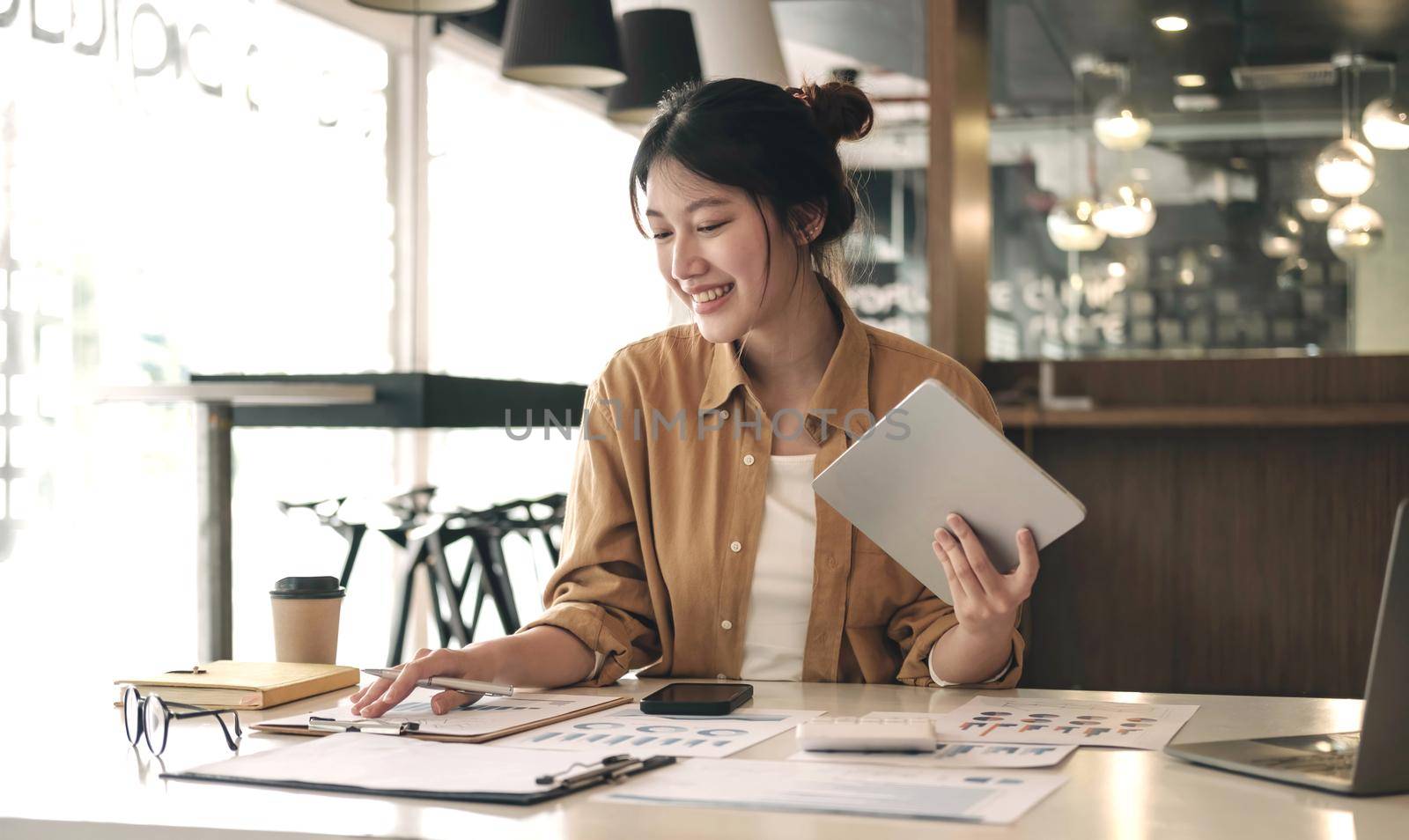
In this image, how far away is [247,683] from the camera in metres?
1.34

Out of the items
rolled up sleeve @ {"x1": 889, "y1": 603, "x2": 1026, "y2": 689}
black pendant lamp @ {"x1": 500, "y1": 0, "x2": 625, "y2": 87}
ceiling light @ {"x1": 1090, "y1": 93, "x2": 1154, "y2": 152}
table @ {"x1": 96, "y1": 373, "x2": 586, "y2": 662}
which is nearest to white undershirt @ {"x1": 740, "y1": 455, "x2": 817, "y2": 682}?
rolled up sleeve @ {"x1": 889, "y1": 603, "x2": 1026, "y2": 689}

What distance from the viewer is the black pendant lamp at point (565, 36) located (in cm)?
354

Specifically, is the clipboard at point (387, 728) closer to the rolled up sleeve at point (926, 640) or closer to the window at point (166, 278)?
the rolled up sleeve at point (926, 640)

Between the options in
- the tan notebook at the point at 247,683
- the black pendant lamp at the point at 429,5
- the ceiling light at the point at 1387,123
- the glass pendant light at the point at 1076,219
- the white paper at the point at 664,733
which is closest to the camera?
the white paper at the point at 664,733

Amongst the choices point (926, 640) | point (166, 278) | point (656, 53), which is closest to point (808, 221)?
point (926, 640)

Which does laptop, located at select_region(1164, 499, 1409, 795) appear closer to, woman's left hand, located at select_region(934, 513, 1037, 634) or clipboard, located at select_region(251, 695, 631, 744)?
woman's left hand, located at select_region(934, 513, 1037, 634)

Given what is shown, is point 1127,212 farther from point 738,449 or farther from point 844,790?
point 844,790

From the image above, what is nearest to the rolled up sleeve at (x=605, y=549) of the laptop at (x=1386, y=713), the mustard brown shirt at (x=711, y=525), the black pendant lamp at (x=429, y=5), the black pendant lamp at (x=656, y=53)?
the mustard brown shirt at (x=711, y=525)

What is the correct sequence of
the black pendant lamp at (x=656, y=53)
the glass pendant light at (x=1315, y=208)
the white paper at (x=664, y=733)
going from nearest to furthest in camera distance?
1. the white paper at (x=664, y=733)
2. the black pendant lamp at (x=656, y=53)
3. the glass pendant light at (x=1315, y=208)

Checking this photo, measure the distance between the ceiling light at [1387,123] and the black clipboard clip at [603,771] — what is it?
15.0ft

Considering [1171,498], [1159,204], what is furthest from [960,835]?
[1159,204]

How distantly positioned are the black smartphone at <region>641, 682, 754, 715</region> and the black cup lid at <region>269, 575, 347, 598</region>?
45cm

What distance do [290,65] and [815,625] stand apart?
364 cm

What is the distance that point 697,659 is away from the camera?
1.65m
